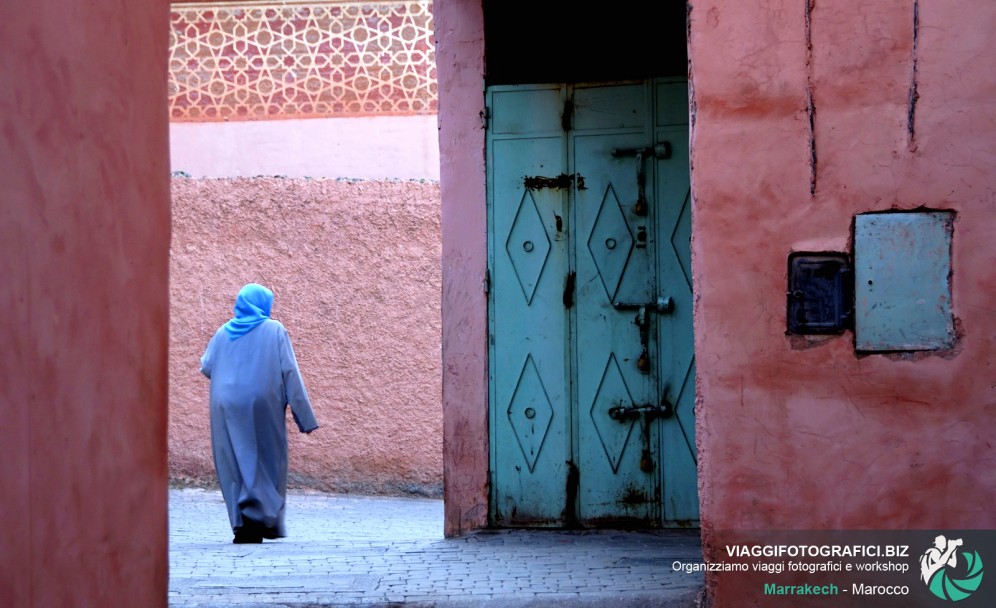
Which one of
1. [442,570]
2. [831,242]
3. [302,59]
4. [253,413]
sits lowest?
[442,570]

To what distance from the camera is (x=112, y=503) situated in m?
2.78

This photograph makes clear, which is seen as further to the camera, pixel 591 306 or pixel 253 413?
pixel 253 413

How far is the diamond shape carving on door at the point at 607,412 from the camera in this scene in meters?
5.66

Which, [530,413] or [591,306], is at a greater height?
[591,306]

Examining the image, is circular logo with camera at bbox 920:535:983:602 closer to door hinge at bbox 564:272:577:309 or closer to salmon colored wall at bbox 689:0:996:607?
salmon colored wall at bbox 689:0:996:607

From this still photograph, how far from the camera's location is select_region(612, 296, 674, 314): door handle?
5.58 metres

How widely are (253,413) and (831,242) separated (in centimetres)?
413

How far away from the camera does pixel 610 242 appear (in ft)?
18.7

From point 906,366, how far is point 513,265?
2444 millimetres

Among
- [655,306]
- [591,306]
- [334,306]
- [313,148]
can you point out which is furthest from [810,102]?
[313,148]

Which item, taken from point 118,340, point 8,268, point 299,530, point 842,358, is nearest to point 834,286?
point 842,358

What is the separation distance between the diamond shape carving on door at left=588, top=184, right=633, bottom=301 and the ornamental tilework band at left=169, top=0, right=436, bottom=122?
3.80 meters

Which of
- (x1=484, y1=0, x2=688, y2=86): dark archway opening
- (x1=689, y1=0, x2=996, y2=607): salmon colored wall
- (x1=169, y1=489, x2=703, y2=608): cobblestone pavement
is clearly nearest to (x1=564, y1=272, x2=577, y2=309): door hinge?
(x1=484, y1=0, x2=688, y2=86): dark archway opening

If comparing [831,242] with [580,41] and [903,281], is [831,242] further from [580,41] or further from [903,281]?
[580,41]
